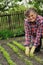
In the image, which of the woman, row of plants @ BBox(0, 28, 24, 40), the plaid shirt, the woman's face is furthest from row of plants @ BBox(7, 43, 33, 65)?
row of plants @ BBox(0, 28, 24, 40)

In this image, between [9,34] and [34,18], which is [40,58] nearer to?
[34,18]

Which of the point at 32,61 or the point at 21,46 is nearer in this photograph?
the point at 32,61

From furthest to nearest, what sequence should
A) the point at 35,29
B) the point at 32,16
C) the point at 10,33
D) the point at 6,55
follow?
1. the point at 10,33
2. the point at 6,55
3. the point at 35,29
4. the point at 32,16

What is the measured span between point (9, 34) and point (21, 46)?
2.55 metres

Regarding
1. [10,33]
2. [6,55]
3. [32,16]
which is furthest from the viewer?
[10,33]

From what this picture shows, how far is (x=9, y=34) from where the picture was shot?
34.9ft

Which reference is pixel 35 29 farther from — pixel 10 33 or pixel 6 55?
pixel 10 33

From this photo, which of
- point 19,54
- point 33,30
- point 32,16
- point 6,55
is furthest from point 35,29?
point 6,55

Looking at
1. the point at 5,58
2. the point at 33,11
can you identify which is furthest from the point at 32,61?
the point at 33,11

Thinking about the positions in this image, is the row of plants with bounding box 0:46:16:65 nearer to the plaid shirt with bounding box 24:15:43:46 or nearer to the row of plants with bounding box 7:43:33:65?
the row of plants with bounding box 7:43:33:65

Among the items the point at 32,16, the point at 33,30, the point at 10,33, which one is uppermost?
the point at 32,16

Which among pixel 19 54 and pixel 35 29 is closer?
pixel 35 29

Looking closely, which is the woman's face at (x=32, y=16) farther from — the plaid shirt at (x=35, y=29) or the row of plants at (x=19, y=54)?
the row of plants at (x=19, y=54)

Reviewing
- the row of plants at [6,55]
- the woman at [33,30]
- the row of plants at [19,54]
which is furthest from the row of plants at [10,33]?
the woman at [33,30]
